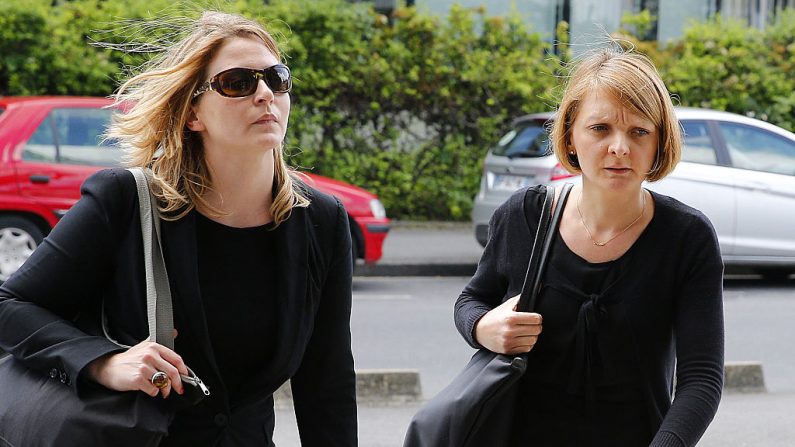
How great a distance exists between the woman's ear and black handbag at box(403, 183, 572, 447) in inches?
→ 31.2

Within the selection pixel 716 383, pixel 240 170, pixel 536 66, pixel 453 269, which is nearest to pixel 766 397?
pixel 716 383

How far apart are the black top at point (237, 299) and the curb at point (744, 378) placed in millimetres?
4898

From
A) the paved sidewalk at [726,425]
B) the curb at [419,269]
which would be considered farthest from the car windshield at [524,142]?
the paved sidewalk at [726,425]

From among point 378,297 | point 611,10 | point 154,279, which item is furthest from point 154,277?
point 611,10

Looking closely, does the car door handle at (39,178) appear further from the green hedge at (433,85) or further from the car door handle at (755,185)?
the car door handle at (755,185)

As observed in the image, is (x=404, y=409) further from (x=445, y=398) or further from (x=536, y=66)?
(x=536, y=66)

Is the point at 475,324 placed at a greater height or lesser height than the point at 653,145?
lesser

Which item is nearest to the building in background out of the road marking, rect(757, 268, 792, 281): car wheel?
rect(757, 268, 792, 281): car wheel

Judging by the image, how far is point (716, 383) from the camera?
2.50 m

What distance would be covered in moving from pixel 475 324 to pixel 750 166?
9028mm

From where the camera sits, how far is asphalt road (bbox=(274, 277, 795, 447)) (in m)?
5.94

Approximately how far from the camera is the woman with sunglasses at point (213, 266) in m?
2.33

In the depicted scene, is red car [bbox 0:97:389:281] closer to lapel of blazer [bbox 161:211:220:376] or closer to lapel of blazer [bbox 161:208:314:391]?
lapel of blazer [bbox 161:208:314:391]

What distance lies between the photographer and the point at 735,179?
10.9 meters
